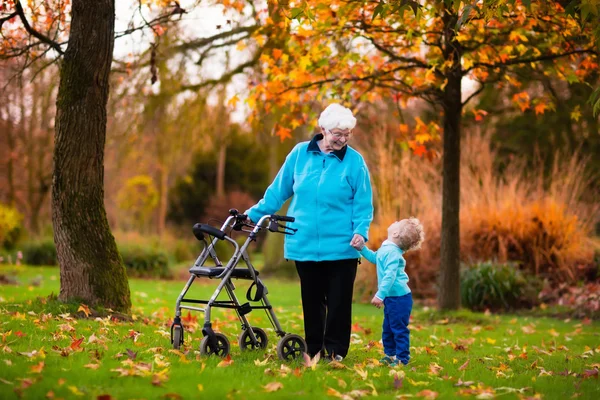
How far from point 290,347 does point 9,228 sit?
52.0 feet

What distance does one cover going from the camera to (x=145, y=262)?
715 inches

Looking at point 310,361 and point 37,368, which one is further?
point 310,361

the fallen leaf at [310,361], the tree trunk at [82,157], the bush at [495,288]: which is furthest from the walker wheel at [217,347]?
the bush at [495,288]

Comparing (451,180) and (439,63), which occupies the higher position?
(439,63)

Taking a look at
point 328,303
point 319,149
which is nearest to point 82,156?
point 319,149

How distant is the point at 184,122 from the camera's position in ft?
58.6

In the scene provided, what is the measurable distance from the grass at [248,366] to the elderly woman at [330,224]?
325 millimetres

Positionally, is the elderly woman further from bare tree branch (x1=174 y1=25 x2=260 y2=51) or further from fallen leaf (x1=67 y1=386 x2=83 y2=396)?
bare tree branch (x1=174 y1=25 x2=260 y2=51)

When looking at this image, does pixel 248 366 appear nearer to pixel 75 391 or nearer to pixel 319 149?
pixel 75 391

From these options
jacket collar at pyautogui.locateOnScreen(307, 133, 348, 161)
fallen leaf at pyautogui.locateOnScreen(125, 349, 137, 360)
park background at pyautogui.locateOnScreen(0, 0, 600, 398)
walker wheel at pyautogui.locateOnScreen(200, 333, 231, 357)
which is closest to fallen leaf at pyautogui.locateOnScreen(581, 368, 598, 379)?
park background at pyautogui.locateOnScreen(0, 0, 600, 398)

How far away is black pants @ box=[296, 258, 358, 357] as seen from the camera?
18.0 ft

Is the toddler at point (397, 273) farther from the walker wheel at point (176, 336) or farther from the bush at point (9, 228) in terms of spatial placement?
the bush at point (9, 228)

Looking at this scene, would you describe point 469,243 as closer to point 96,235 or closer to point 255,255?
point 96,235

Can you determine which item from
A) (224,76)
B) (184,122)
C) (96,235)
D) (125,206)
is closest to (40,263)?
(184,122)
